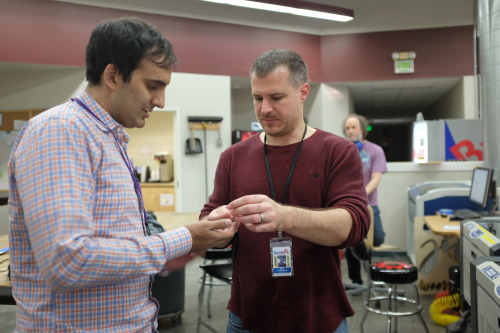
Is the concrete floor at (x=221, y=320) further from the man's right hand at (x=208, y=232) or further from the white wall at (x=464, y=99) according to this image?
the white wall at (x=464, y=99)

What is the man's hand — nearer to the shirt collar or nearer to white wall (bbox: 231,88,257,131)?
the shirt collar

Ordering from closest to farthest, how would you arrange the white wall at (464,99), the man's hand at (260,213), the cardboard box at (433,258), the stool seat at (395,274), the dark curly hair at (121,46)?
the dark curly hair at (121,46)
the man's hand at (260,213)
the stool seat at (395,274)
the cardboard box at (433,258)
the white wall at (464,99)

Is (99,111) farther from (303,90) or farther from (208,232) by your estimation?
(303,90)

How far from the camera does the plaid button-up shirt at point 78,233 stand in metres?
0.95

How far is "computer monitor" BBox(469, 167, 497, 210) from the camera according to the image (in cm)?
412

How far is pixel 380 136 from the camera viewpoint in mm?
19484

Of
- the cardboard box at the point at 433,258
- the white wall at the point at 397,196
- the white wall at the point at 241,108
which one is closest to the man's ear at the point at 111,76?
the cardboard box at the point at 433,258

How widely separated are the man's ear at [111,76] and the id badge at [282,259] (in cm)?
70

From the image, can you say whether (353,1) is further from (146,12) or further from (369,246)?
(369,246)

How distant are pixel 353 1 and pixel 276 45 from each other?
1.52 meters

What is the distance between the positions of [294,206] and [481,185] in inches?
137

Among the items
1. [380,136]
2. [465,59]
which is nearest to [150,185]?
[465,59]

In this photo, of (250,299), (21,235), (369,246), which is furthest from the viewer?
(369,246)

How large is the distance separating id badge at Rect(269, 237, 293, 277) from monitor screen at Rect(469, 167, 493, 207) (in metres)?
3.25
